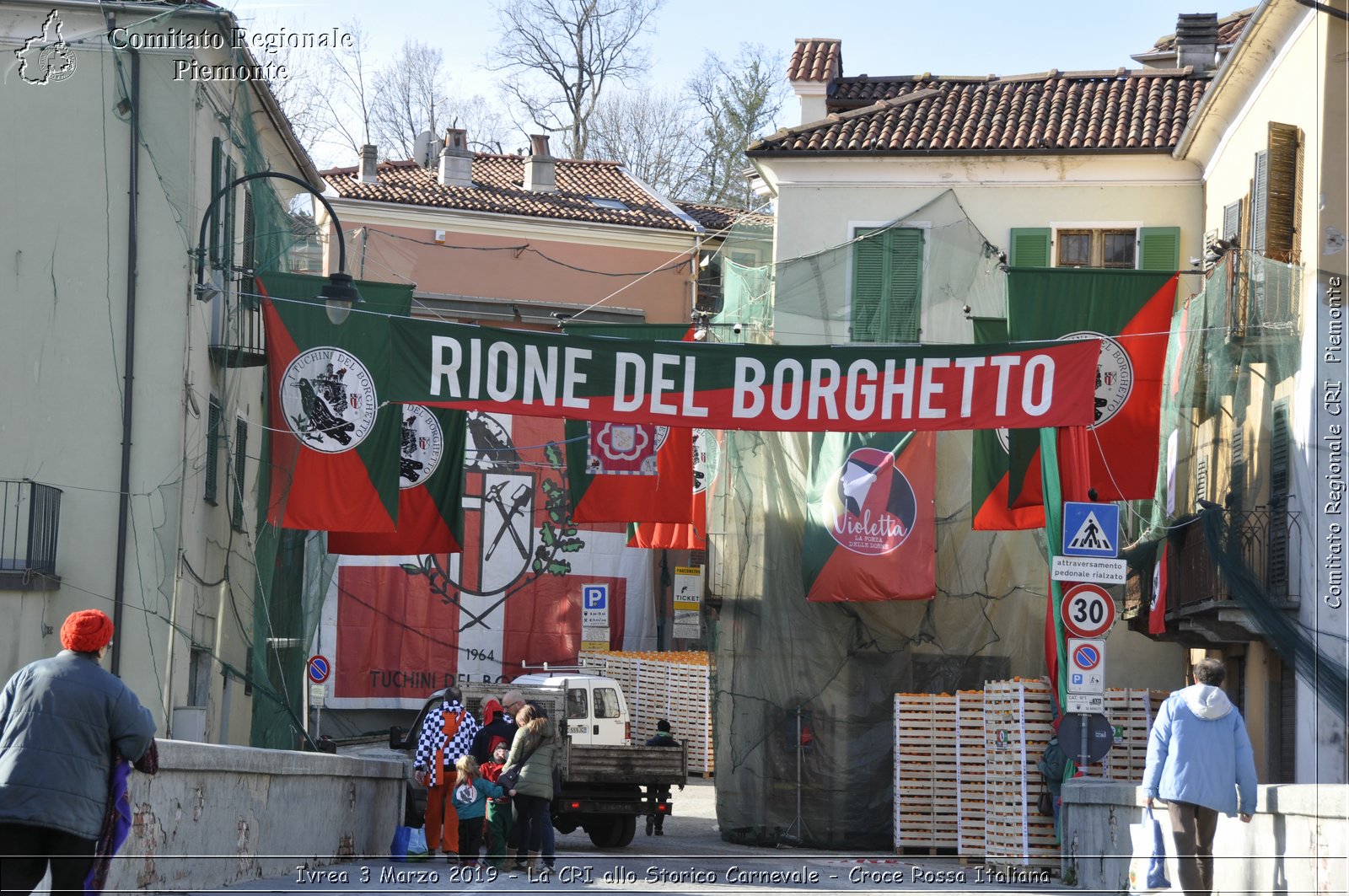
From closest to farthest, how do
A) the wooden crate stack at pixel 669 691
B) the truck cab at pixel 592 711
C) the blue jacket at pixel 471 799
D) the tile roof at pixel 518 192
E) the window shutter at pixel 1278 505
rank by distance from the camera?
the blue jacket at pixel 471 799 → the window shutter at pixel 1278 505 → the truck cab at pixel 592 711 → the wooden crate stack at pixel 669 691 → the tile roof at pixel 518 192

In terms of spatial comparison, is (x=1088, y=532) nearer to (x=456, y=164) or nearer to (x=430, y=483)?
(x=430, y=483)

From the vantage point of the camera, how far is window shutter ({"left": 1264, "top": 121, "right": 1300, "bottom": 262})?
62.6 ft

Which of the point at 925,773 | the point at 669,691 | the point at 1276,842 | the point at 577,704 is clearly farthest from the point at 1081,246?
the point at 1276,842

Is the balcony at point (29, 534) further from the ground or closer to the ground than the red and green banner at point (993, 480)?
closer to the ground

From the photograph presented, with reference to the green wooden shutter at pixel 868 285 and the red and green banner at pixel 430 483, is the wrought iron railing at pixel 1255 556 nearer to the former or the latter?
the green wooden shutter at pixel 868 285

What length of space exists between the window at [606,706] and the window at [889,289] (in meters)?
7.90

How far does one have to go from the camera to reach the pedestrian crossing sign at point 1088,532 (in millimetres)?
16531

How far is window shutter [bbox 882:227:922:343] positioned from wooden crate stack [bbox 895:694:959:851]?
5137 millimetres

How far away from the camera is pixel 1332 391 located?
17.6 m

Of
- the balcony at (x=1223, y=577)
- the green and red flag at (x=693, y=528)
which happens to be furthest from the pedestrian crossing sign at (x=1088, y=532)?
the green and red flag at (x=693, y=528)

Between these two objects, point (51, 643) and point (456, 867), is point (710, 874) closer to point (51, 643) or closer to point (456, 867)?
point (456, 867)

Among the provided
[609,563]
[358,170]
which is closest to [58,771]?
[609,563]

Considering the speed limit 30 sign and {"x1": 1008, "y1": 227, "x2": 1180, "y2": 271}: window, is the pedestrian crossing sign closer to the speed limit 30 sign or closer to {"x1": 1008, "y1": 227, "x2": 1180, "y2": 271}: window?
the speed limit 30 sign

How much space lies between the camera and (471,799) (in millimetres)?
18250
